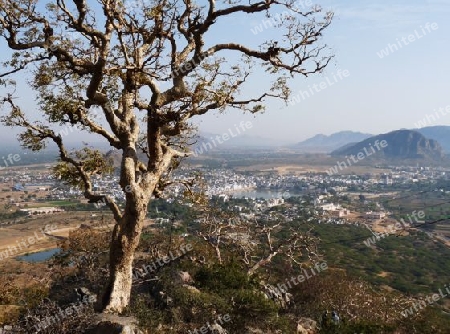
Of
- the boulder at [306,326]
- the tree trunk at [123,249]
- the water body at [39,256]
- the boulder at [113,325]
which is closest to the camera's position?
the boulder at [113,325]

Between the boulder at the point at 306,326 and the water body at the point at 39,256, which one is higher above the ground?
the water body at the point at 39,256

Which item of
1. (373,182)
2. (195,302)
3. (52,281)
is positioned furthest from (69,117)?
(373,182)

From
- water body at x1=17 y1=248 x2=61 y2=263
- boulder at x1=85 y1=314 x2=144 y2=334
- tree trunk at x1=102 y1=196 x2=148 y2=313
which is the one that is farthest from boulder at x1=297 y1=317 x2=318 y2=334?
water body at x1=17 y1=248 x2=61 y2=263

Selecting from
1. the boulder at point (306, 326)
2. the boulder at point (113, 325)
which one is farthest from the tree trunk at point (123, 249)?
the boulder at point (306, 326)

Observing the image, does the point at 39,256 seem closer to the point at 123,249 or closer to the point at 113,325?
the point at 123,249

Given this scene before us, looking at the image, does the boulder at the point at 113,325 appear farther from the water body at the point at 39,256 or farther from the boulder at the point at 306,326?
the water body at the point at 39,256

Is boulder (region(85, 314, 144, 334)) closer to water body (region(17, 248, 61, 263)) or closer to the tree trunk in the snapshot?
the tree trunk

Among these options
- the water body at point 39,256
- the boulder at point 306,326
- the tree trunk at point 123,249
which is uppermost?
the water body at point 39,256

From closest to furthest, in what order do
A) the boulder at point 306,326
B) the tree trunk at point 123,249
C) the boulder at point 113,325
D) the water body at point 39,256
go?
the boulder at point 113,325 → the tree trunk at point 123,249 → the boulder at point 306,326 → the water body at point 39,256

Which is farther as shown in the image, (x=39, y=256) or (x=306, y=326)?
(x=39, y=256)

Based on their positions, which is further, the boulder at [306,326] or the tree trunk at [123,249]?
the boulder at [306,326]

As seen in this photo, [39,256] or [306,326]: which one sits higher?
[39,256]

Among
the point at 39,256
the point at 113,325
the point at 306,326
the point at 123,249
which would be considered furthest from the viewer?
the point at 39,256

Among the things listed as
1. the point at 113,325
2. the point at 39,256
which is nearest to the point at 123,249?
the point at 113,325
